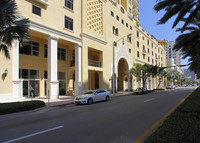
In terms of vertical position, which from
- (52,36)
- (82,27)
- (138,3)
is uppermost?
(138,3)

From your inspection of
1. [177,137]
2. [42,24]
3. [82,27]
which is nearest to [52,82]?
[42,24]

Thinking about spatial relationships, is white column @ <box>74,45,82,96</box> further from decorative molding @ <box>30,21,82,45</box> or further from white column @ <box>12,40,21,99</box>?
white column @ <box>12,40,21,99</box>

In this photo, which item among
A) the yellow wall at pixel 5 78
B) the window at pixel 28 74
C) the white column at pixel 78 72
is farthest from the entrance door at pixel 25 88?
the white column at pixel 78 72

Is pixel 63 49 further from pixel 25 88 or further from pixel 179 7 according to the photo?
pixel 179 7

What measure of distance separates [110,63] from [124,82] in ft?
33.0

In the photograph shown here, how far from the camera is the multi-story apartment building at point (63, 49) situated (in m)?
17.5

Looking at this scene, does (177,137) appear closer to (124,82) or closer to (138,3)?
(124,82)

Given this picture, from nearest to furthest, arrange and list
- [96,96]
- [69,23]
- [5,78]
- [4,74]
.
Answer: [4,74]
[5,78]
[96,96]
[69,23]

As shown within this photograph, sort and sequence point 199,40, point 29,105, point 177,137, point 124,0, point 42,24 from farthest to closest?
point 124,0, point 42,24, point 199,40, point 29,105, point 177,137

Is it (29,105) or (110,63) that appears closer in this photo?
(29,105)

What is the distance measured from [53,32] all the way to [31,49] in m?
3.84

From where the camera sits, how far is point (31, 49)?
20.7 metres

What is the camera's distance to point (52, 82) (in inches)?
756

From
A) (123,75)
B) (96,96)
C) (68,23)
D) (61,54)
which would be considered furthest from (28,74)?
(123,75)
